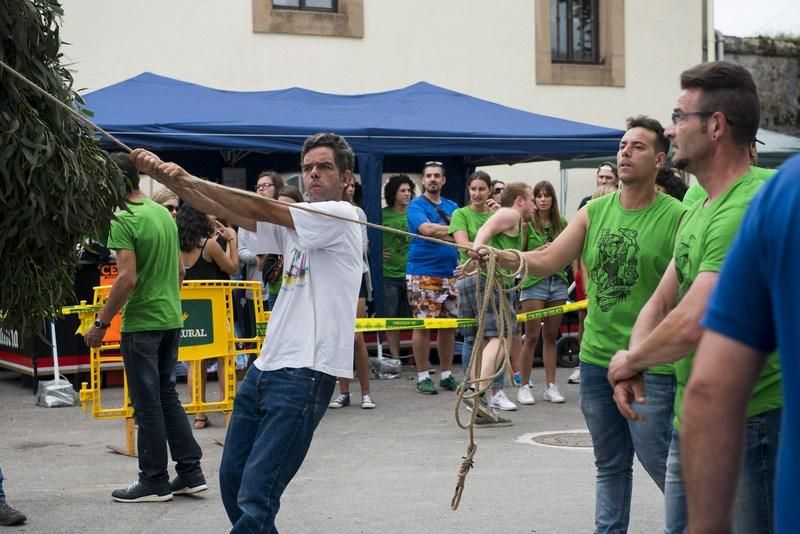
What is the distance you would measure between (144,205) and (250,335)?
4200 mm

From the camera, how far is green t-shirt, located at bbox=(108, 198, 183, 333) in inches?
271

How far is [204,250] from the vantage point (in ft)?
35.1

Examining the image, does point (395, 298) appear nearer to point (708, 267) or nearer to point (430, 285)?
point (430, 285)

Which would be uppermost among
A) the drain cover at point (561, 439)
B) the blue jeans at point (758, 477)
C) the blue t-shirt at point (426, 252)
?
the blue jeans at point (758, 477)

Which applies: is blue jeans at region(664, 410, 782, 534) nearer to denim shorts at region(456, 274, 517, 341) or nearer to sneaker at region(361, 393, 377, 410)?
denim shorts at region(456, 274, 517, 341)

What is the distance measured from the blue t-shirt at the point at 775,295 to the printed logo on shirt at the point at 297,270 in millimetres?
2713

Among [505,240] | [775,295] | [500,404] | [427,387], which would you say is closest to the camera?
[775,295]

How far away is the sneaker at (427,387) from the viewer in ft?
36.8

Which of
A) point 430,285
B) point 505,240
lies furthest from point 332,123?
point 505,240

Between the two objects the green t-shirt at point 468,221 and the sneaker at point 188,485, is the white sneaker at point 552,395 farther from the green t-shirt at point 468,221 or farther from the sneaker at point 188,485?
the sneaker at point 188,485

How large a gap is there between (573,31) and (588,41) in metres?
0.36

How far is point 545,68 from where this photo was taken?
19.4 m

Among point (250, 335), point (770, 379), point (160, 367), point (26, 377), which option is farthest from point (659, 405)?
point (26, 377)

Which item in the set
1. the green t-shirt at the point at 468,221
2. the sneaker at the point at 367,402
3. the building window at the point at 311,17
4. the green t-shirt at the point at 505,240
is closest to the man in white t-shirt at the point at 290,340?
the green t-shirt at the point at 505,240
